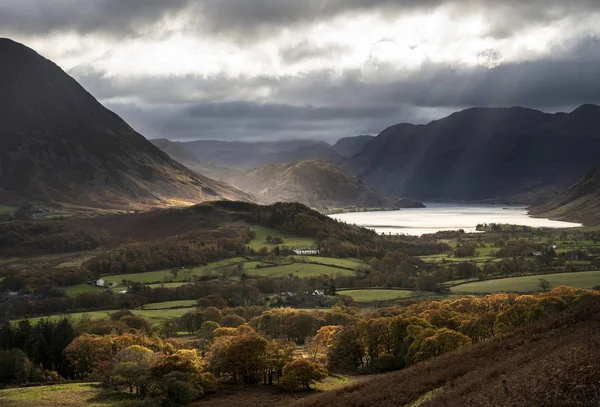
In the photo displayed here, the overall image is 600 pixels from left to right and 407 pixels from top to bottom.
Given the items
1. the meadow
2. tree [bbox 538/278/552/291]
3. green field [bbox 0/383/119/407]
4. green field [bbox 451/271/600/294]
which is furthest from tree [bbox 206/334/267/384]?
tree [bbox 538/278/552/291]

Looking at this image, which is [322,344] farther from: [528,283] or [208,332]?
[528,283]

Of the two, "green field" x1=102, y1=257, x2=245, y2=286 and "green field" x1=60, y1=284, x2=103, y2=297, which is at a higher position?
"green field" x1=102, y1=257, x2=245, y2=286

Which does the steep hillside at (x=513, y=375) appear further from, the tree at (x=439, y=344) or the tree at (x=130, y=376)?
the tree at (x=130, y=376)

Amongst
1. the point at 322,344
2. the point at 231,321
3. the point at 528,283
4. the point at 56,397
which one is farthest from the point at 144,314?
the point at 528,283

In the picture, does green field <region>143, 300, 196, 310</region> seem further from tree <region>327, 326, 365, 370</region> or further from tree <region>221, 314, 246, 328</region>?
tree <region>327, 326, 365, 370</region>

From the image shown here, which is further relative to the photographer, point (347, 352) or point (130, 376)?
point (347, 352)

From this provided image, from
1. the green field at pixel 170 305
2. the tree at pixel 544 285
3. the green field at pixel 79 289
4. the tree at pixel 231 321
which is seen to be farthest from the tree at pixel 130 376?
the tree at pixel 544 285

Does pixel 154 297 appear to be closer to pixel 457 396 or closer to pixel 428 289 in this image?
pixel 428 289
